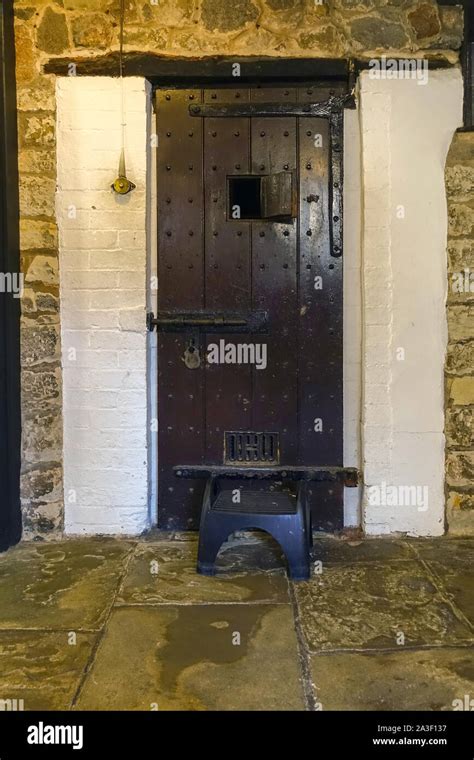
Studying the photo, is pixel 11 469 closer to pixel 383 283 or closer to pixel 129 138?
pixel 129 138

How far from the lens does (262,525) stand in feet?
8.42

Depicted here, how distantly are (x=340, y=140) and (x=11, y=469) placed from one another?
2.22 m

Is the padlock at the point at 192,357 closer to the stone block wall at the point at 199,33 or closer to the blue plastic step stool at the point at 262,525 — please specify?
the blue plastic step stool at the point at 262,525

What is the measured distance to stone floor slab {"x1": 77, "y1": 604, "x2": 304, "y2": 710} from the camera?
178cm

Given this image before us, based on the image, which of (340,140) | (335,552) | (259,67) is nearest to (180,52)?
(259,67)

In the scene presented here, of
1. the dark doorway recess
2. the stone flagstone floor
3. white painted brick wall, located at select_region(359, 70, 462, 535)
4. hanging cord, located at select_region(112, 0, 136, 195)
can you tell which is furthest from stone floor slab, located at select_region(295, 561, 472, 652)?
hanging cord, located at select_region(112, 0, 136, 195)

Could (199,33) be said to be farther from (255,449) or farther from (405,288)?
(255,449)

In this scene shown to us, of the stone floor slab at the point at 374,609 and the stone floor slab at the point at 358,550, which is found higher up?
the stone floor slab at the point at 358,550

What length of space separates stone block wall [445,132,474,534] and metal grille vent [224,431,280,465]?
84 centimetres

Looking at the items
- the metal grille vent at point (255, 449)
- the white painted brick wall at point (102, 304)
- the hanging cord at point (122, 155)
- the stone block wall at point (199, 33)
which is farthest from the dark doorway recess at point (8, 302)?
the metal grille vent at point (255, 449)

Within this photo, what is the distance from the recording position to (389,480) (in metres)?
3.08

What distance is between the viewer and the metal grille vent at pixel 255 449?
3158 mm

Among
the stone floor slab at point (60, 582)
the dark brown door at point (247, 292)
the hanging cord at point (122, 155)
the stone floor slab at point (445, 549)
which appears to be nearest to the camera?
the stone floor slab at point (60, 582)

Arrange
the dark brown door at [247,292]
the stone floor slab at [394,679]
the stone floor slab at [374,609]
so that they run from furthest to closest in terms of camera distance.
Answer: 1. the dark brown door at [247,292]
2. the stone floor slab at [374,609]
3. the stone floor slab at [394,679]
